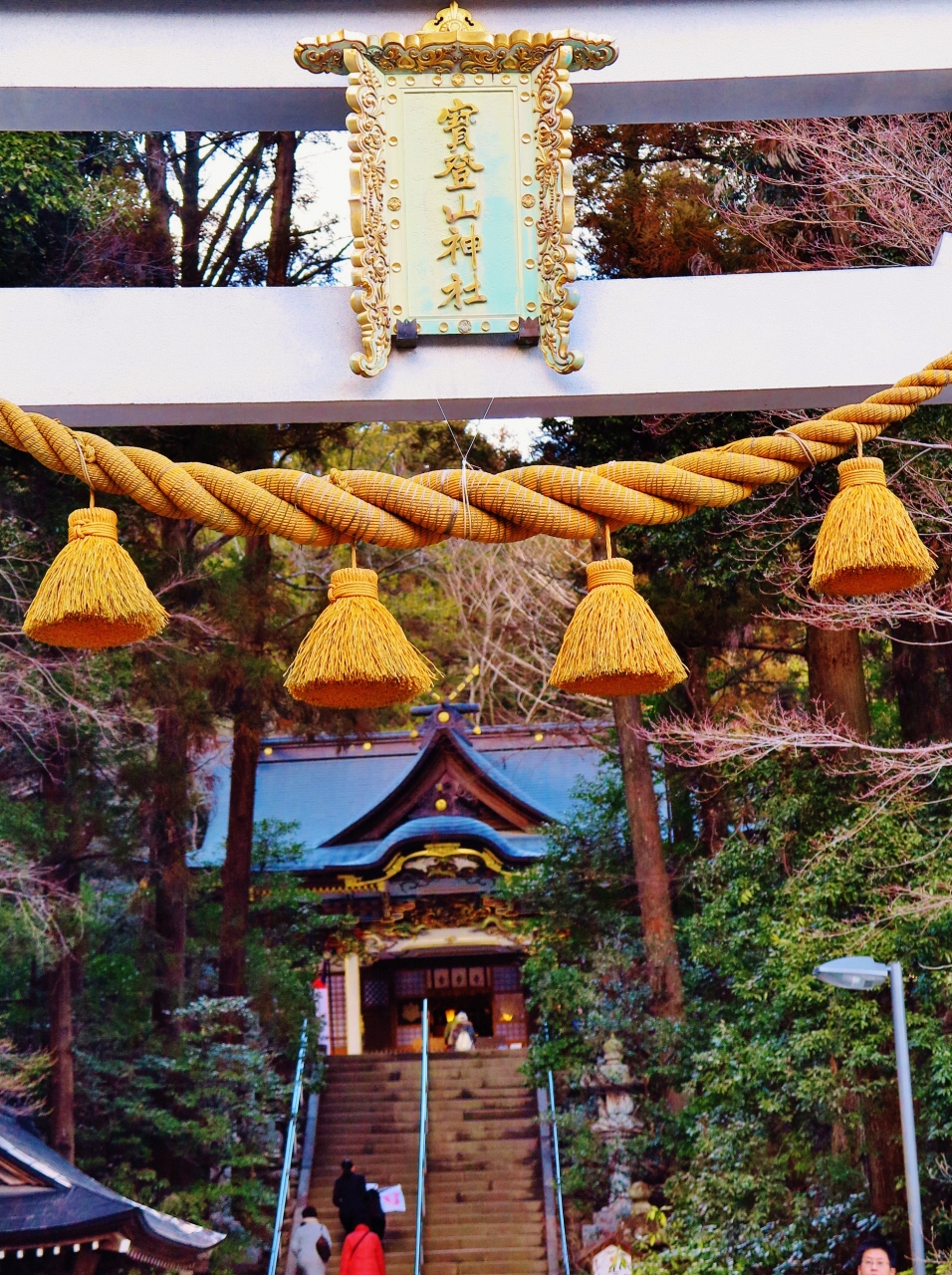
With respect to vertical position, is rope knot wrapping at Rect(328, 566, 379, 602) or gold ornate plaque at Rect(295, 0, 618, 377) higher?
gold ornate plaque at Rect(295, 0, 618, 377)

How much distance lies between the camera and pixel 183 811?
10.1 meters

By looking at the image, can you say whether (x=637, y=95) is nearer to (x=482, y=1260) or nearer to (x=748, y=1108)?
(x=748, y=1108)

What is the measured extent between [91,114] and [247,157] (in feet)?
26.7

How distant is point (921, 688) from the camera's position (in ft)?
28.3

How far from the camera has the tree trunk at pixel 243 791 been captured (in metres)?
10.1

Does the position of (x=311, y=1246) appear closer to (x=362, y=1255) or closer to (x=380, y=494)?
(x=362, y=1255)

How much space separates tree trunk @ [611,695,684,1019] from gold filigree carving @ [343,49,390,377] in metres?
6.67

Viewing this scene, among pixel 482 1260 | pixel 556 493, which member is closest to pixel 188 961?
pixel 482 1260

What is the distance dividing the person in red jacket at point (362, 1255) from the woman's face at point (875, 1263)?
4.92 meters

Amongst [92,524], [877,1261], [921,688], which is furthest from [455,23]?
[921,688]

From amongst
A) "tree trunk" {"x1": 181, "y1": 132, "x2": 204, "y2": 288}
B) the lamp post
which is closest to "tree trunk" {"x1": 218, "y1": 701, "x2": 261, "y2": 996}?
"tree trunk" {"x1": 181, "y1": 132, "x2": 204, "y2": 288}

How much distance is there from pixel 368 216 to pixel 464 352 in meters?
0.34

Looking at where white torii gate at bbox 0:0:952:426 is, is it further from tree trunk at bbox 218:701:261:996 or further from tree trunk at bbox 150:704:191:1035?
tree trunk at bbox 218:701:261:996

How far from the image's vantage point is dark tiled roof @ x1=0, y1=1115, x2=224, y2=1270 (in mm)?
7102
